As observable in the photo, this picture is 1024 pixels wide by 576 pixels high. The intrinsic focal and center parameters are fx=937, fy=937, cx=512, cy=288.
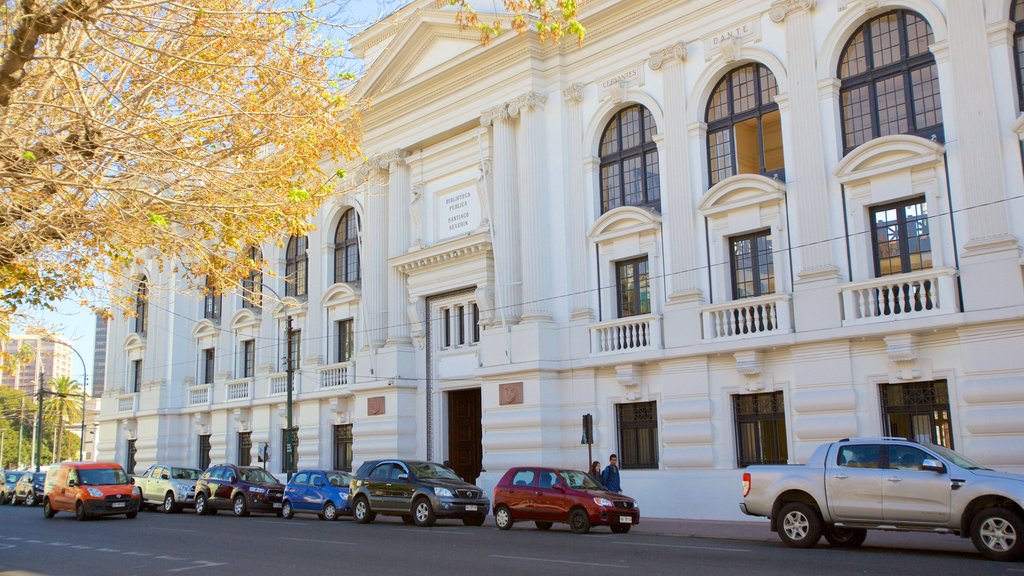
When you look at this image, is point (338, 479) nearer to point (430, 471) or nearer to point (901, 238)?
point (430, 471)

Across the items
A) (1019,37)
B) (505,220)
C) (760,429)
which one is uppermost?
(1019,37)

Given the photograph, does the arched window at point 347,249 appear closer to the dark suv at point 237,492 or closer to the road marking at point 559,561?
the dark suv at point 237,492

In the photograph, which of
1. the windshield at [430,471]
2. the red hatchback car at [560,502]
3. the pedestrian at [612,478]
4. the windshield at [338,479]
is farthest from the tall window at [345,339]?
the pedestrian at [612,478]

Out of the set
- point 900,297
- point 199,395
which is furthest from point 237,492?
point 900,297

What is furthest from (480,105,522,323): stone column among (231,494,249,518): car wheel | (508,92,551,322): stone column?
(231,494,249,518): car wheel

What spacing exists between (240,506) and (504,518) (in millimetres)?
10561

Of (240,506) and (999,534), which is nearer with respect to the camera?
(999,534)

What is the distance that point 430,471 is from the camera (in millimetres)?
22719

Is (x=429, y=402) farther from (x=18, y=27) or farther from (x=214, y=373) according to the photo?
(x=18, y=27)

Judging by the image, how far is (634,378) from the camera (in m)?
24.2

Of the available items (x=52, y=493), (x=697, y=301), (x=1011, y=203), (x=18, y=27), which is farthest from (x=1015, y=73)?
(x=52, y=493)

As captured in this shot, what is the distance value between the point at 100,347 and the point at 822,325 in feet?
550

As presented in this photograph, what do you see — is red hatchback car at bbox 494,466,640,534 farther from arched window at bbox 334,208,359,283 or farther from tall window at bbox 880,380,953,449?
arched window at bbox 334,208,359,283

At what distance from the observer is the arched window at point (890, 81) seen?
2048 centimetres
